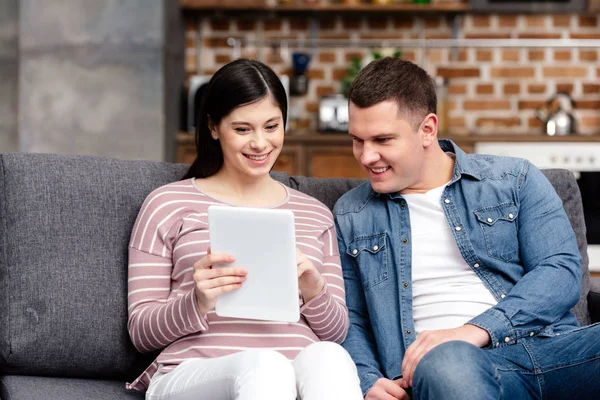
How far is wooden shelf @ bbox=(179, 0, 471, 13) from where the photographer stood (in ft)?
14.5

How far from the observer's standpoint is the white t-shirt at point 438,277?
5.73ft

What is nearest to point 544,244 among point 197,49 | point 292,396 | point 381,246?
point 381,246

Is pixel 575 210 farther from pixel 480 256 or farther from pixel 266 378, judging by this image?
pixel 266 378

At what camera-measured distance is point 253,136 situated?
178cm

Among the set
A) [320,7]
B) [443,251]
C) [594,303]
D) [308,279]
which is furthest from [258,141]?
[320,7]

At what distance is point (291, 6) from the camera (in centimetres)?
445

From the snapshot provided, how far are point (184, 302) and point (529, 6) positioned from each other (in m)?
3.59

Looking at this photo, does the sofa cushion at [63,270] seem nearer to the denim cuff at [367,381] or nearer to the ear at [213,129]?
the ear at [213,129]

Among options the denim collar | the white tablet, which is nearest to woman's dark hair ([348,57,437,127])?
the denim collar

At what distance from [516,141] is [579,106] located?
731 mm

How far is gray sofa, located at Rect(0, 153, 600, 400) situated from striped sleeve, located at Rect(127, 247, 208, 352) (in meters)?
0.08

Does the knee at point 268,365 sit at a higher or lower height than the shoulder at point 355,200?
lower

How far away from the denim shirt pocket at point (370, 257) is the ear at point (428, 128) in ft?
0.82

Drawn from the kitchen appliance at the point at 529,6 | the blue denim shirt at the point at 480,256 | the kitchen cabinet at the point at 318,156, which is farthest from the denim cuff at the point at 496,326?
the kitchen appliance at the point at 529,6
